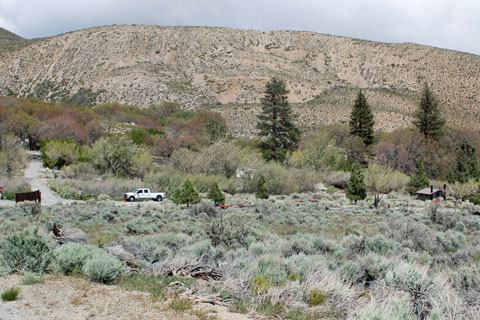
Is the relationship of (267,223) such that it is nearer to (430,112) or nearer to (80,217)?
(80,217)

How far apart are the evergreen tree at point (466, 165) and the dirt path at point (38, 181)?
36.6 metres

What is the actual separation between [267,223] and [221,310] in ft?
40.2

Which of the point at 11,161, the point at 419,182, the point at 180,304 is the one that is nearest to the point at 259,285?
the point at 180,304

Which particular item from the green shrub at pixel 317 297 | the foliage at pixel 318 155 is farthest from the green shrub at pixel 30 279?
the foliage at pixel 318 155

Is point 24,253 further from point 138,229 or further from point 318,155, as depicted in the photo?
point 318,155

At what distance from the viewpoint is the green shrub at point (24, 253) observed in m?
7.12

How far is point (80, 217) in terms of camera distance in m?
18.8

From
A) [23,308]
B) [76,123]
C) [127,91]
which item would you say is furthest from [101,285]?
[127,91]

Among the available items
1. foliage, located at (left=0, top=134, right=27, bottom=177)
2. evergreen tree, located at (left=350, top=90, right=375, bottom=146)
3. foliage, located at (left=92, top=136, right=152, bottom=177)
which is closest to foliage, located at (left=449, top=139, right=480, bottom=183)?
evergreen tree, located at (left=350, top=90, right=375, bottom=146)

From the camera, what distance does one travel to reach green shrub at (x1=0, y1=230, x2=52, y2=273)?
712 centimetres

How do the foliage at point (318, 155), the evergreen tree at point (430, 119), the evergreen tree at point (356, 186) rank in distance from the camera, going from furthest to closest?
the evergreen tree at point (430, 119)
the foliage at point (318, 155)
the evergreen tree at point (356, 186)

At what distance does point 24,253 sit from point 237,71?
3728 inches

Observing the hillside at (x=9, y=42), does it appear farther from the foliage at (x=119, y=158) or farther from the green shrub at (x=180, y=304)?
the green shrub at (x=180, y=304)

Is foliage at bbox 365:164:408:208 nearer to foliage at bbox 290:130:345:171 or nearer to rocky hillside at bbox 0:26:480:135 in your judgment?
foliage at bbox 290:130:345:171
